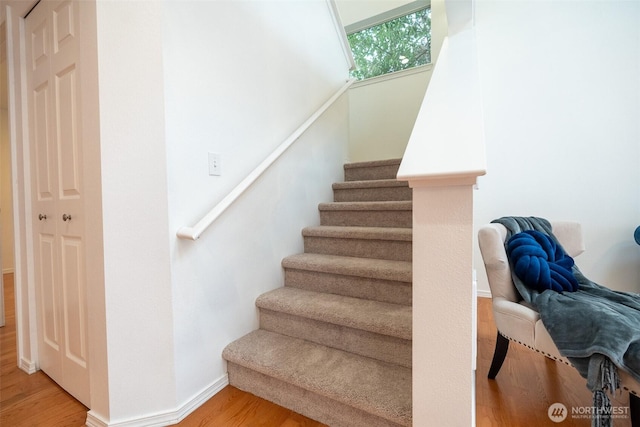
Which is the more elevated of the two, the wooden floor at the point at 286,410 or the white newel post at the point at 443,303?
the white newel post at the point at 443,303

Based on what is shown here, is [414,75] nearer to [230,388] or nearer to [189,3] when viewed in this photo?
[189,3]

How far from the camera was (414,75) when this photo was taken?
132 inches

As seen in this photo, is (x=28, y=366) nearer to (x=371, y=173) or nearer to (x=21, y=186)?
(x=21, y=186)

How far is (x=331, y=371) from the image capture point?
121cm

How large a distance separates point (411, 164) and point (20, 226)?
7.09ft

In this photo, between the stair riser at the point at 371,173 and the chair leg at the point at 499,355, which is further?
the stair riser at the point at 371,173

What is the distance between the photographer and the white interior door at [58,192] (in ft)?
4.14

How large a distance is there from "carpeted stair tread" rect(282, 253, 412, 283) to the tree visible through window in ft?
9.34

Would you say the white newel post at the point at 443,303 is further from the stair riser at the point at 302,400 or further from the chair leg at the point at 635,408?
the chair leg at the point at 635,408

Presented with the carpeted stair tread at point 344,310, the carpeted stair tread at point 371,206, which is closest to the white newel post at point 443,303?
the carpeted stair tread at point 344,310

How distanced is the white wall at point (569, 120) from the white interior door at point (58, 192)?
3038mm

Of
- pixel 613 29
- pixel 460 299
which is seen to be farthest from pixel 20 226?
pixel 613 29

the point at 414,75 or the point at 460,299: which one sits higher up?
the point at 414,75

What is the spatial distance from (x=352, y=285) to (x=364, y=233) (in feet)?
1.12
